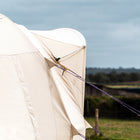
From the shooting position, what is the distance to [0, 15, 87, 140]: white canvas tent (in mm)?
5871

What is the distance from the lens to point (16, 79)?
6090mm

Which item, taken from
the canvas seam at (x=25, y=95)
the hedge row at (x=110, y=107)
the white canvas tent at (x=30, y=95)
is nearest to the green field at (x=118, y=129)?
the hedge row at (x=110, y=107)

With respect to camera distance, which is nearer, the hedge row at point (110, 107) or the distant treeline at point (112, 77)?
the hedge row at point (110, 107)

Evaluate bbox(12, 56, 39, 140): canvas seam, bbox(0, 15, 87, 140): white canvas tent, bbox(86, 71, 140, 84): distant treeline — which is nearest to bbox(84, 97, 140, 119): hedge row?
bbox(0, 15, 87, 140): white canvas tent

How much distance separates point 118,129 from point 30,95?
33.9ft

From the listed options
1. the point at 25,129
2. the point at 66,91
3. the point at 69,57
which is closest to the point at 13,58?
the point at 25,129

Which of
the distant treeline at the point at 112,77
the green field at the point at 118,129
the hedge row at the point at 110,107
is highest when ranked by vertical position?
the distant treeline at the point at 112,77

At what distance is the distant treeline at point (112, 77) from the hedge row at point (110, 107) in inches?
1432

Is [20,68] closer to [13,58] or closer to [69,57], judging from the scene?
[13,58]

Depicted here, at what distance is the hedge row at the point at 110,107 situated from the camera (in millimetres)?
20312

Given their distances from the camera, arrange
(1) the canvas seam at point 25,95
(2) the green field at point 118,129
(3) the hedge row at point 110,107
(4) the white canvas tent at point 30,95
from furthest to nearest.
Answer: (3) the hedge row at point 110,107 < (2) the green field at point 118,129 < (1) the canvas seam at point 25,95 < (4) the white canvas tent at point 30,95

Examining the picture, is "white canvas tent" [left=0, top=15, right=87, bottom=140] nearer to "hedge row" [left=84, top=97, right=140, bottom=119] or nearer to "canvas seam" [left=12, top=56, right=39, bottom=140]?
"canvas seam" [left=12, top=56, right=39, bottom=140]

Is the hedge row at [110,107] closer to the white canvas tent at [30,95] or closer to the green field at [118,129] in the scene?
the green field at [118,129]

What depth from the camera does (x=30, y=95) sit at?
6.15m
